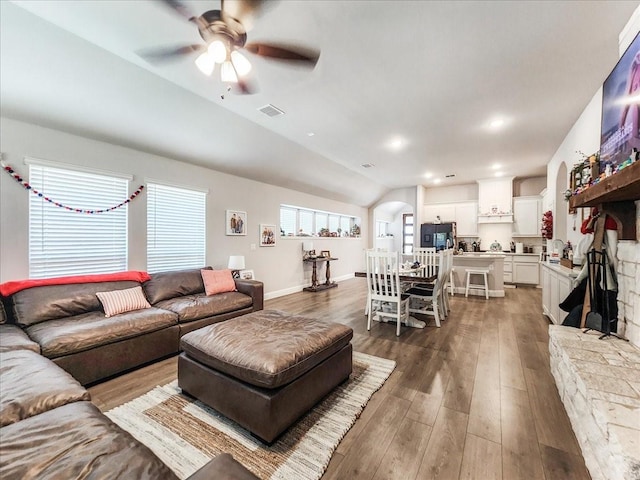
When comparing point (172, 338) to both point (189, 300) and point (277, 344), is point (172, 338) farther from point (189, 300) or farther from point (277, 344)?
point (277, 344)

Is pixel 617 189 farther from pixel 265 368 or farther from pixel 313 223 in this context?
pixel 313 223

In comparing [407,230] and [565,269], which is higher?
[407,230]

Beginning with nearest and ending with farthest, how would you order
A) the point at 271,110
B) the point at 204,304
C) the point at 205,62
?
the point at 205,62
the point at 204,304
the point at 271,110

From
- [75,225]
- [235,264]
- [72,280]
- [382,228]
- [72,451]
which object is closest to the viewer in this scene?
[72,451]

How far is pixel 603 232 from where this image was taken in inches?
88.0

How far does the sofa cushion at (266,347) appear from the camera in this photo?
169 cm

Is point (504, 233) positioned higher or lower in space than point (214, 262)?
higher

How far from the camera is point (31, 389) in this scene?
1.38 meters

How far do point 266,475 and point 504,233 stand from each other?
8226 mm

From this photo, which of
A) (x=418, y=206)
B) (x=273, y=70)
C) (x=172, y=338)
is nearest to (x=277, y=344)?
(x=172, y=338)

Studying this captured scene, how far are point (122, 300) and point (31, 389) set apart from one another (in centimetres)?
173

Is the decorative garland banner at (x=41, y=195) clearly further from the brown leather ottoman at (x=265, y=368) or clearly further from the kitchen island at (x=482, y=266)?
the kitchen island at (x=482, y=266)

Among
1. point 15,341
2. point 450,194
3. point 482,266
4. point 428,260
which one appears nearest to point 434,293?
point 428,260

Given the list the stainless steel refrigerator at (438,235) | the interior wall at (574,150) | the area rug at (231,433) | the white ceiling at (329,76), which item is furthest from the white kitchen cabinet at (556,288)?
the stainless steel refrigerator at (438,235)
